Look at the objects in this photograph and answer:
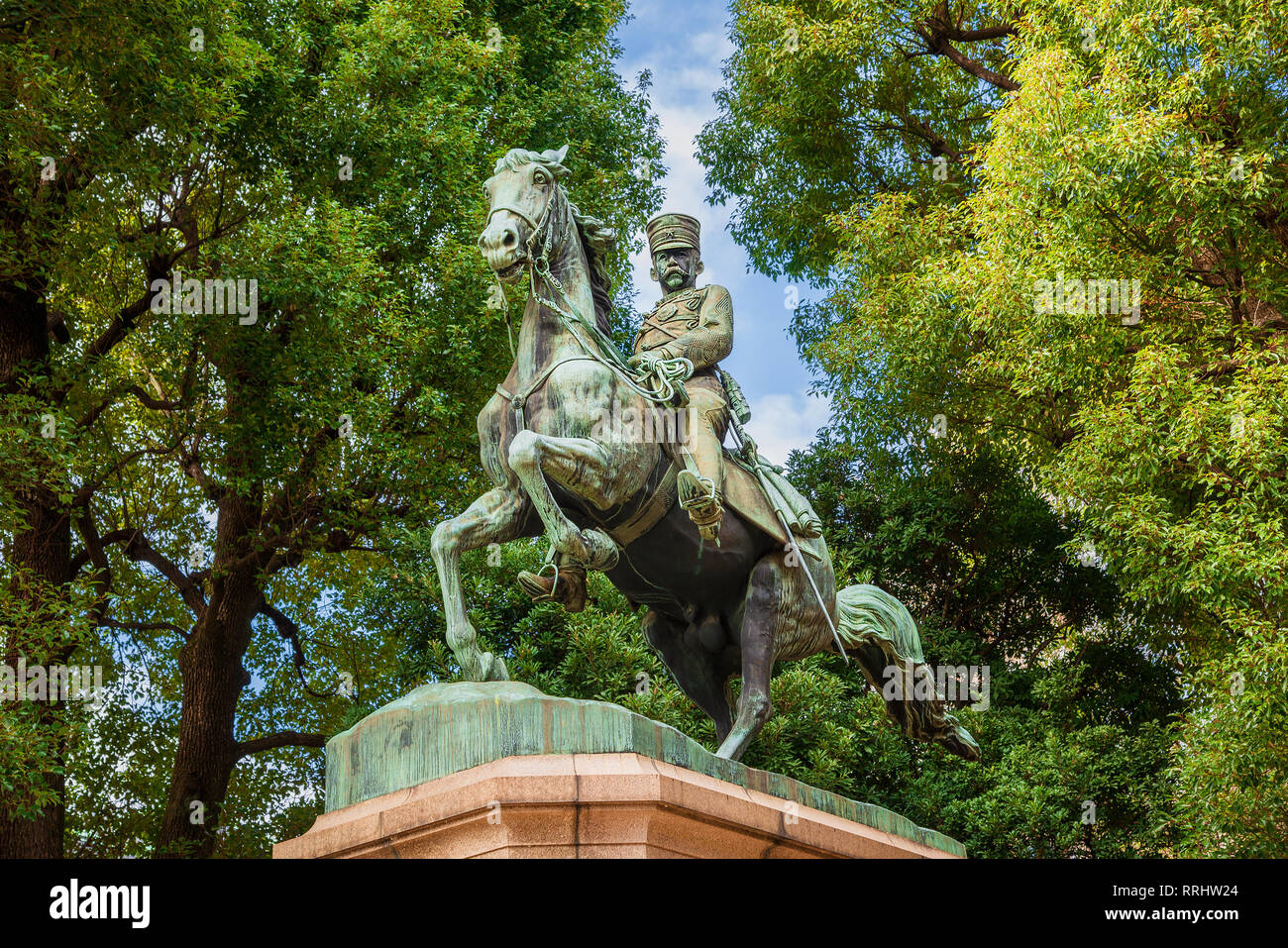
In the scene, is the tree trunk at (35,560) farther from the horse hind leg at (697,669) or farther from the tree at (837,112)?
the tree at (837,112)

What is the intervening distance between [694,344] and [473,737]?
9.60 ft

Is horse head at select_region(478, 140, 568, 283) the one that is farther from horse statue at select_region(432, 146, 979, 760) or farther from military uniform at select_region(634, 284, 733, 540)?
military uniform at select_region(634, 284, 733, 540)

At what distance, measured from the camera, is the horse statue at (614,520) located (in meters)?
6.65

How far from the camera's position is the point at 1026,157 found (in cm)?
1399

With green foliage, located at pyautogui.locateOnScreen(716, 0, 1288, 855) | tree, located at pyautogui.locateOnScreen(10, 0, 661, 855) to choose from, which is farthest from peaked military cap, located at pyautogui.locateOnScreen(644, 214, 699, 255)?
tree, located at pyautogui.locateOnScreen(10, 0, 661, 855)

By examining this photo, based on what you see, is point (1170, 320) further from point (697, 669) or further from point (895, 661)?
point (697, 669)

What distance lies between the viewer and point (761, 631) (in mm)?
7645

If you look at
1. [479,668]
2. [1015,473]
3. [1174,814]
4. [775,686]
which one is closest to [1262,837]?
[1174,814]

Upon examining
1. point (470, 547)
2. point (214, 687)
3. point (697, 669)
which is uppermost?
point (214, 687)

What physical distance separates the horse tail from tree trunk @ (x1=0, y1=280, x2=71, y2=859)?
7085 millimetres

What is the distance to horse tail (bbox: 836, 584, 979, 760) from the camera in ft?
27.0

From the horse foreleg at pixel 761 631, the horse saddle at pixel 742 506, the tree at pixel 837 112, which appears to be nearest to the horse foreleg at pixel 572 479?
the horse saddle at pixel 742 506

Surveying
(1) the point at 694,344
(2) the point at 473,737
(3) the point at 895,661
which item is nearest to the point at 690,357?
(1) the point at 694,344

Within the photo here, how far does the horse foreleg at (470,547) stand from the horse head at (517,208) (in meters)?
1.05
